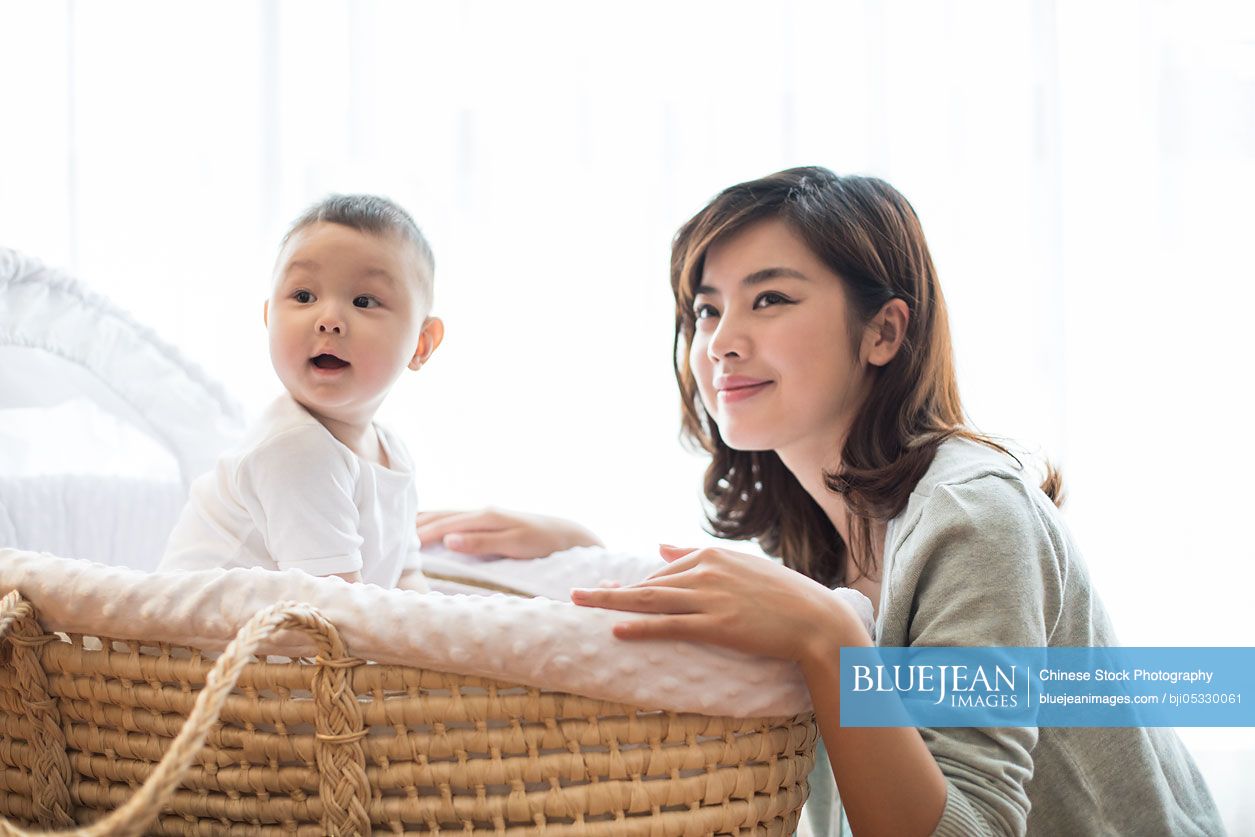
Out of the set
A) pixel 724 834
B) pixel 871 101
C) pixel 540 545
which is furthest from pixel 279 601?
pixel 871 101

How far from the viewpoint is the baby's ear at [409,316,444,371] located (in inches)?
46.8

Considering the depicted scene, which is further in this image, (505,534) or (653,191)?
(653,191)

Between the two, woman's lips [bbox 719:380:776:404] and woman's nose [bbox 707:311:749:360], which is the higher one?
woman's nose [bbox 707:311:749:360]

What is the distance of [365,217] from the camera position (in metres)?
1.05

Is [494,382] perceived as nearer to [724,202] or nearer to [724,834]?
[724,202]

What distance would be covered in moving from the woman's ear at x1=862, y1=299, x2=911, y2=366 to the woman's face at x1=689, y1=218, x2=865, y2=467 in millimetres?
23

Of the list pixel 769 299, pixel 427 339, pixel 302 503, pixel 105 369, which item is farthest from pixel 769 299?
pixel 105 369

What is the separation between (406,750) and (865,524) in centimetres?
64

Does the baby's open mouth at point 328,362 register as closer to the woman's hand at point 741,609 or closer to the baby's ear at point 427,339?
the baby's ear at point 427,339

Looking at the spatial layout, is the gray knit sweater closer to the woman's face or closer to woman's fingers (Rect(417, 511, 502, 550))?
the woman's face

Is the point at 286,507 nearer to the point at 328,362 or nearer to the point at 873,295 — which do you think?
the point at 328,362

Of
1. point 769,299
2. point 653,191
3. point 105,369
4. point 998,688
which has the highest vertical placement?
point 653,191

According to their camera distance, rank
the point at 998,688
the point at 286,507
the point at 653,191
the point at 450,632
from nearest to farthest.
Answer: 1. the point at 450,632
2. the point at 998,688
3. the point at 286,507
4. the point at 653,191

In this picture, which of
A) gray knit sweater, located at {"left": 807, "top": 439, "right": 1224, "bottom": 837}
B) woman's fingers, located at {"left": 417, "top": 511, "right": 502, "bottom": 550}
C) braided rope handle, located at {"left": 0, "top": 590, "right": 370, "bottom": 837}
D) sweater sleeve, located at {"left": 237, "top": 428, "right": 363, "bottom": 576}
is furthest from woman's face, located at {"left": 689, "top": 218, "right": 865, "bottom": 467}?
braided rope handle, located at {"left": 0, "top": 590, "right": 370, "bottom": 837}
